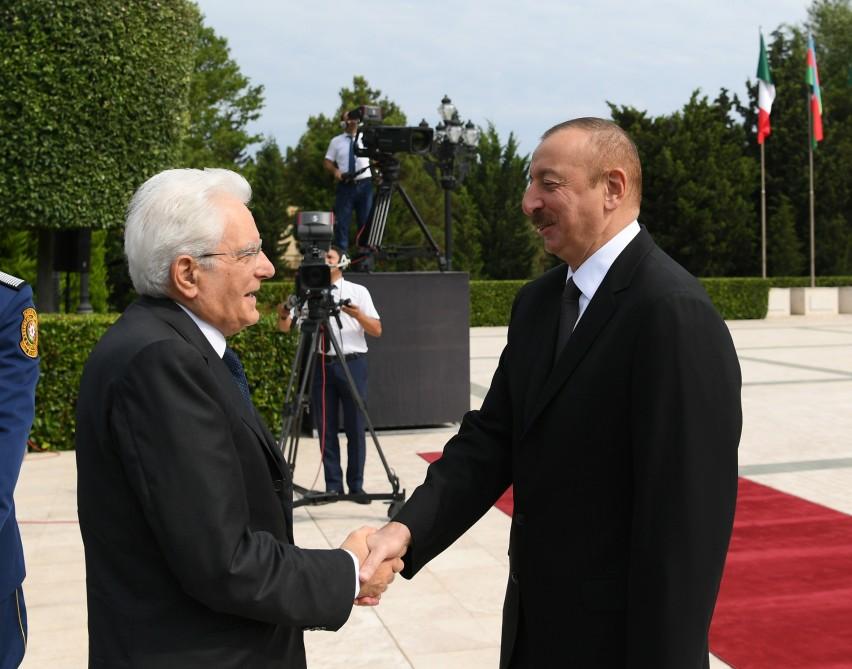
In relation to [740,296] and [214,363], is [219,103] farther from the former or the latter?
[214,363]

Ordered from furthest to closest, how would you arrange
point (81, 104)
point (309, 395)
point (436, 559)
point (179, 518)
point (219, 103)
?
point (219, 103) < point (81, 104) < point (309, 395) < point (436, 559) < point (179, 518)

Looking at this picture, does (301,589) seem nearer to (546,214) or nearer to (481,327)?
(546,214)

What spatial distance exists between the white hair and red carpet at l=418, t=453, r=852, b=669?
3.37m

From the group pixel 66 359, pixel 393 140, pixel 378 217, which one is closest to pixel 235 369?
pixel 393 140

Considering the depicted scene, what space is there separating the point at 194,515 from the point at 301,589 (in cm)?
28

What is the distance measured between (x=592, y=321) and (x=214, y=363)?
85cm

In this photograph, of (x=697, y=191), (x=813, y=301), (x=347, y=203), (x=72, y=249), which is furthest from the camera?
(x=697, y=191)

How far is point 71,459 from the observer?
9.23 metres

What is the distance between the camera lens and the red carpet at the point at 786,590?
4.48 m

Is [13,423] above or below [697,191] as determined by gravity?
below

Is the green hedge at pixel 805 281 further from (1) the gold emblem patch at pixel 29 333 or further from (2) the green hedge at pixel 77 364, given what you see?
(1) the gold emblem patch at pixel 29 333

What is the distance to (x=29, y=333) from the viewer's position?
8.43ft

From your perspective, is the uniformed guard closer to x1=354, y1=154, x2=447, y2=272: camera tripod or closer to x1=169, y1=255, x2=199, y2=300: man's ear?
x1=169, y1=255, x2=199, y2=300: man's ear

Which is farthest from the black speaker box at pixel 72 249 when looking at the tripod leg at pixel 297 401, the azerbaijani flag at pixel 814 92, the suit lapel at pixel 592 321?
the azerbaijani flag at pixel 814 92
